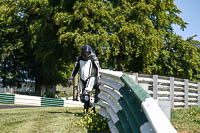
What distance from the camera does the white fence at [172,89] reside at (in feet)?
52.1

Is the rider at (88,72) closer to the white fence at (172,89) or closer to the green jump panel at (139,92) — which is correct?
the green jump panel at (139,92)

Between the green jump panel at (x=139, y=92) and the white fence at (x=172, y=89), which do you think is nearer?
the green jump panel at (x=139, y=92)

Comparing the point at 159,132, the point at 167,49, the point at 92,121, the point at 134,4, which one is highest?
the point at 134,4

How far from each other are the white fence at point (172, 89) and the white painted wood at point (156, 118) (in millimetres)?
12571

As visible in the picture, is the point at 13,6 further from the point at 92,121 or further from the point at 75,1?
the point at 92,121

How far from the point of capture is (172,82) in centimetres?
1703

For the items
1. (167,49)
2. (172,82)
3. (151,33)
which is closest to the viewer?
(172,82)

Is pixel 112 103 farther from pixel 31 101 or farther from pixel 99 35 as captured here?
pixel 99 35

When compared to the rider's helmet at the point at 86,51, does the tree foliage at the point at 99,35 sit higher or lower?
higher

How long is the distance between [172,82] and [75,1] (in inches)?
578

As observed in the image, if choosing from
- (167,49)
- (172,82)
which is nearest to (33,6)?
(167,49)

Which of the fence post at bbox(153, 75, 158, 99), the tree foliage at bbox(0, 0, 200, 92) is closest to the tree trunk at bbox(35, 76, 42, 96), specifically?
the tree foliage at bbox(0, 0, 200, 92)

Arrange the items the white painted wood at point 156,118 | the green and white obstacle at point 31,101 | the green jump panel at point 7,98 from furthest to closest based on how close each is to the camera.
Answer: the green and white obstacle at point 31,101, the green jump panel at point 7,98, the white painted wood at point 156,118

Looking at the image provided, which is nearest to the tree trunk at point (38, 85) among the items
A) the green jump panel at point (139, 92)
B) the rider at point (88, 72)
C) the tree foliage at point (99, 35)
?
the tree foliage at point (99, 35)
